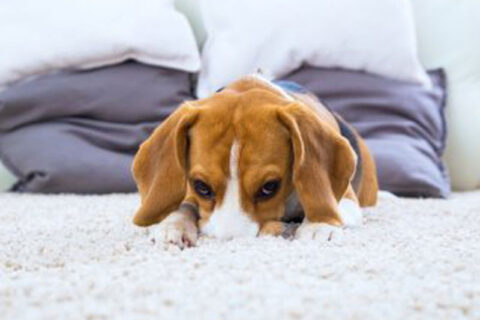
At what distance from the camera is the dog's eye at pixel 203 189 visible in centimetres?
159

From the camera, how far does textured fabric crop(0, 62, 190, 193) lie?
267 centimetres

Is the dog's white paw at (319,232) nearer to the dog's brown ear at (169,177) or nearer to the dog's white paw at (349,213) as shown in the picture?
the dog's white paw at (349,213)

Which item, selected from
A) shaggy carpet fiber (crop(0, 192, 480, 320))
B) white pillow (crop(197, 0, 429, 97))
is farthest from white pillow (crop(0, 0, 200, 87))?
shaggy carpet fiber (crop(0, 192, 480, 320))

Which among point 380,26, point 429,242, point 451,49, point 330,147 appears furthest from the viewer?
point 451,49

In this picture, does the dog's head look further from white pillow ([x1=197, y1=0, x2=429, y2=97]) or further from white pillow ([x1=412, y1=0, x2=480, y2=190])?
white pillow ([x1=412, y1=0, x2=480, y2=190])

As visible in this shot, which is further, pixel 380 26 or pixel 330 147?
pixel 380 26

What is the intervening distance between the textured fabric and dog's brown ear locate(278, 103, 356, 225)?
1181mm

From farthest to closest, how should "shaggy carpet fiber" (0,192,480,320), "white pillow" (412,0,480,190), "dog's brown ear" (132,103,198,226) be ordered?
"white pillow" (412,0,480,190) < "dog's brown ear" (132,103,198,226) < "shaggy carpet fiber" (0,192,480,320)

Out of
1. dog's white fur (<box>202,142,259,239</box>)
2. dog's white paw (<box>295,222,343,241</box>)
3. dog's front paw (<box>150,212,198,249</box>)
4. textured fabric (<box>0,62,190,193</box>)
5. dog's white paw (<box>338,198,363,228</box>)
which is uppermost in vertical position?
dog's white fur (<box>202,142,259,239</box>)

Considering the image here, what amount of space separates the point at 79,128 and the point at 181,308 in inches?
76.4

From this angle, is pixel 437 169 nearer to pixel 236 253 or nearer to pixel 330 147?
pixel 330 147

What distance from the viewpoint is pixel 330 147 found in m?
1.66

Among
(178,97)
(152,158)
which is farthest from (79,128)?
(152,158)

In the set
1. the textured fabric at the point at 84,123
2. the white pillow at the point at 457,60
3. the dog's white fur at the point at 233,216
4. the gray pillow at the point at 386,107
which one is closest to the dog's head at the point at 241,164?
the dog's white fur at the point at 233,216
